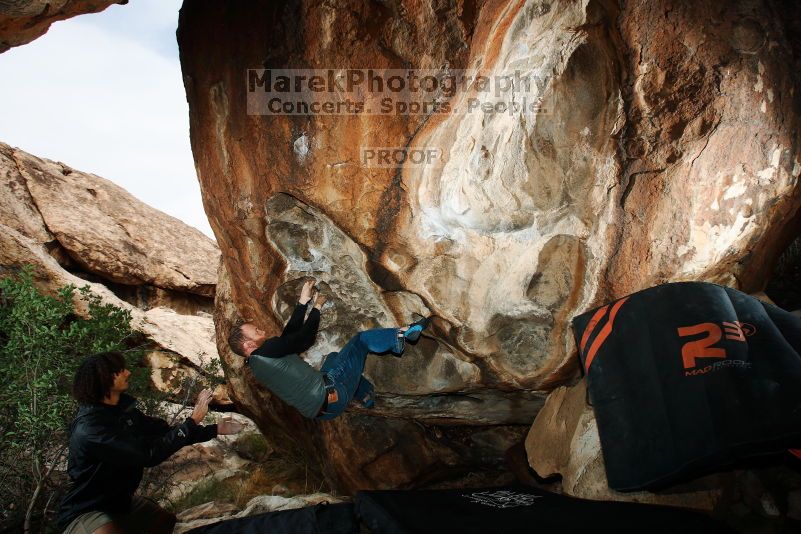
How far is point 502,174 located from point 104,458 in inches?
130

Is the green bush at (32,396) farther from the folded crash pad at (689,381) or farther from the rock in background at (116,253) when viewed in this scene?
the folded crash pad at (689,381)

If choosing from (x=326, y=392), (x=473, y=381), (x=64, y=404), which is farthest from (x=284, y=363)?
(x=64, y=404)

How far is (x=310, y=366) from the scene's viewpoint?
4336 millimetres

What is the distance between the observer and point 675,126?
3230 millimetres

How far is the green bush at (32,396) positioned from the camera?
4.80 meters

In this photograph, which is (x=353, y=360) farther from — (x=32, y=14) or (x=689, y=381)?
(x=32, y=14)

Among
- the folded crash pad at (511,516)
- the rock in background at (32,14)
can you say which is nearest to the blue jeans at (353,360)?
the folded crash pad at (511,516)

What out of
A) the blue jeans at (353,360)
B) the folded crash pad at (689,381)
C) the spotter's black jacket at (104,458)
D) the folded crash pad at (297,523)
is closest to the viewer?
the folded crash pad at (689,381)

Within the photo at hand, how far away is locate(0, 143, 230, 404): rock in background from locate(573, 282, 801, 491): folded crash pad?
7554mm

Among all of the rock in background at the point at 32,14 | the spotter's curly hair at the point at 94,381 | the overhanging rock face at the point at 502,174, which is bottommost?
the spotter's curly hair at the point at 94,381

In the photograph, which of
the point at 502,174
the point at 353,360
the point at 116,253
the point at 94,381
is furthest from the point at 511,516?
the point at 116,253

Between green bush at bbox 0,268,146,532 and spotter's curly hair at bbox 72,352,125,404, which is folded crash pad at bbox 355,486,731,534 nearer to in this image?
spotter's curly hair at bbox 72,352,125,404

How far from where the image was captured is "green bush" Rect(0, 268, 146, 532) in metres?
4.80

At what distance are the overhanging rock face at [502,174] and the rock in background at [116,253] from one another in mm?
5279
